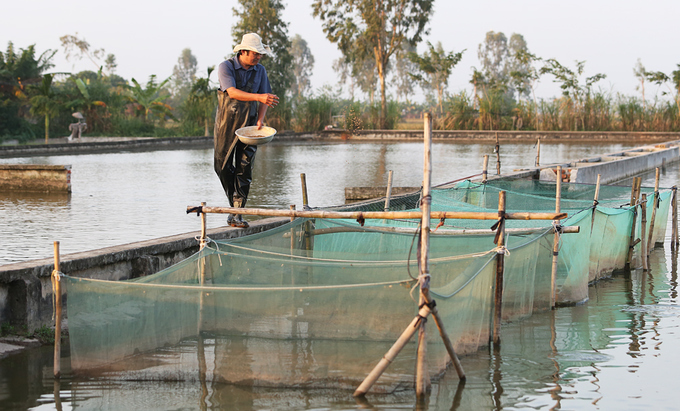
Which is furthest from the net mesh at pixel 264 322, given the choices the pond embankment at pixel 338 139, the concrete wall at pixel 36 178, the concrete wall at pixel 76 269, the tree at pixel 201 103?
the tree at pixel 201 103

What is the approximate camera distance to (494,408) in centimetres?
459

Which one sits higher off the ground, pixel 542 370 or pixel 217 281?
pixel 217 281

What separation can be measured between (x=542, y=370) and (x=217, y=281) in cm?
233

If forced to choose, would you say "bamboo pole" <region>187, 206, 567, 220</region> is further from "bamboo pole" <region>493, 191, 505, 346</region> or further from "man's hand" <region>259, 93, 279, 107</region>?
"man's hand" <region>259, 93, 279, 107</region>

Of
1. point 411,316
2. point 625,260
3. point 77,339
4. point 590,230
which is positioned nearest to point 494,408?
point 411,316

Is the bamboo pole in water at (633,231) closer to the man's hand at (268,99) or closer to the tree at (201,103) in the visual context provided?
the man's hand at (268,99)

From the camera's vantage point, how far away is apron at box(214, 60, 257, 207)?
6461 mm

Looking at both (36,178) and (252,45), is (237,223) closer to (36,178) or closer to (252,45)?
(252,45)

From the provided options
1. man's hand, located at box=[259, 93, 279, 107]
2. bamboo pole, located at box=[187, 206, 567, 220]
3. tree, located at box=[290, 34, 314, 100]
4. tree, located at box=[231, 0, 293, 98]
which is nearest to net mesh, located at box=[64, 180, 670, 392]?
bamboo pole, located at box=[187, 206, 567, 220]

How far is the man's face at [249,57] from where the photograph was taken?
643 centimetres

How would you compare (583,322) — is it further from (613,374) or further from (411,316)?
(411,316)

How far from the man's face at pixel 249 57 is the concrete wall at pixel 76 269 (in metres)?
1.45

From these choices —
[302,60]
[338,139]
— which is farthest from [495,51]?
[338,139]

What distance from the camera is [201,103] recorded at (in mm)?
35812
